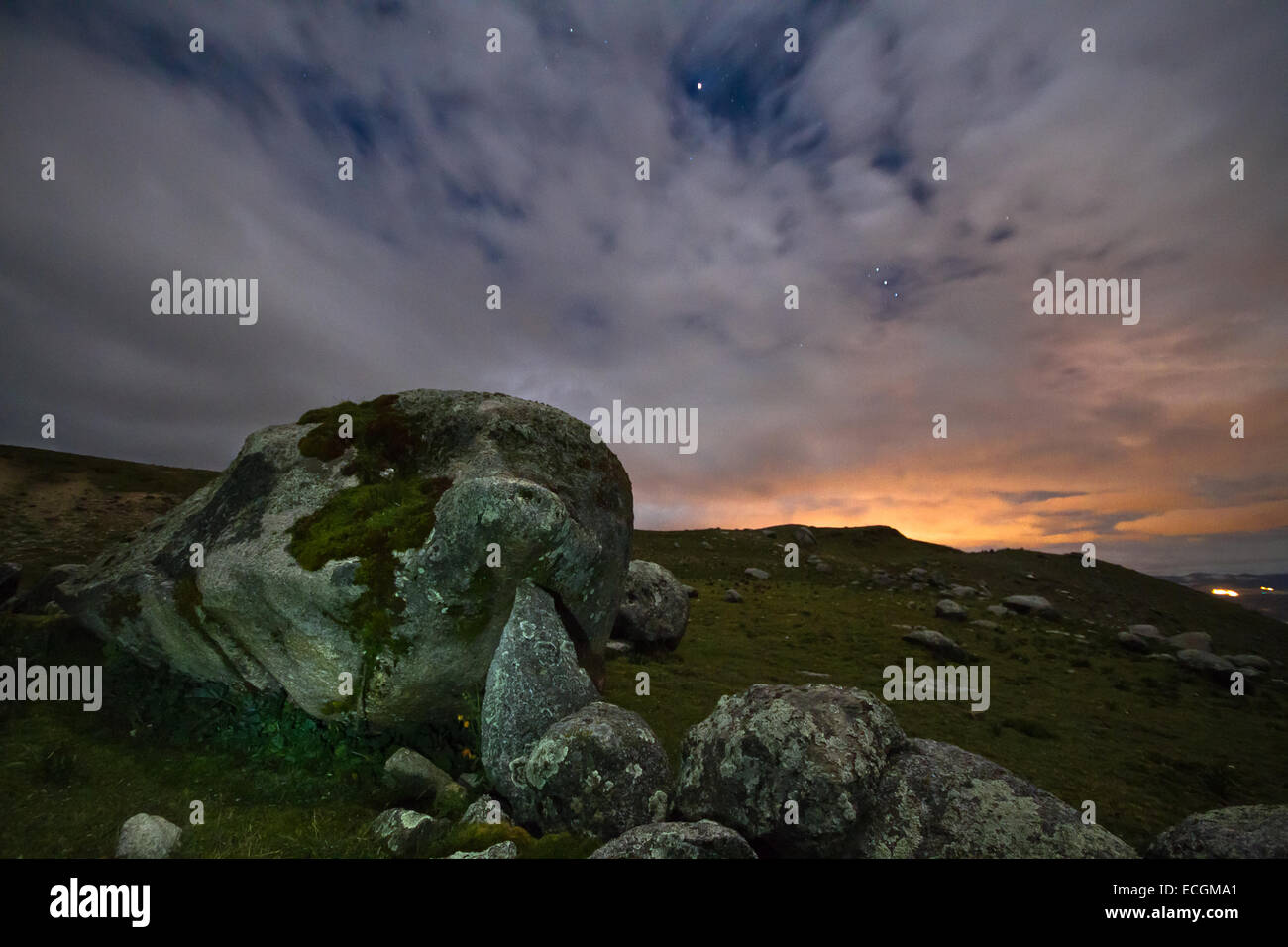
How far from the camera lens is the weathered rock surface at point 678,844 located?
5.20 m

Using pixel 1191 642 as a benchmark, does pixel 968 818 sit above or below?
above

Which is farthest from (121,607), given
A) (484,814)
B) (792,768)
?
(792,768)

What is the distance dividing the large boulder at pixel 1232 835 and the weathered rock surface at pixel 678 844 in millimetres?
5115

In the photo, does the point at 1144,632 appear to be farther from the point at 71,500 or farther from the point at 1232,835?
the point at 71,500

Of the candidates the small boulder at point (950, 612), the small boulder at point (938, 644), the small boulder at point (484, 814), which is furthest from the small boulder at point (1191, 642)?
the small boulder at point (484, 814)

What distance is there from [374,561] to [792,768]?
7311 millimetres

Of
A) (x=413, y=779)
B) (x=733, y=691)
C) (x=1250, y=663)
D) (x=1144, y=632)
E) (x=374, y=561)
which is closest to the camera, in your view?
(x=413, y=779)

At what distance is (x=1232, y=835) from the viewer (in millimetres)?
5691

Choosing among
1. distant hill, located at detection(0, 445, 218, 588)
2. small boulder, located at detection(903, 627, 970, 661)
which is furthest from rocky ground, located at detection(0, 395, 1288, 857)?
distant hill, located at detection(0, 445, 218, 588)
